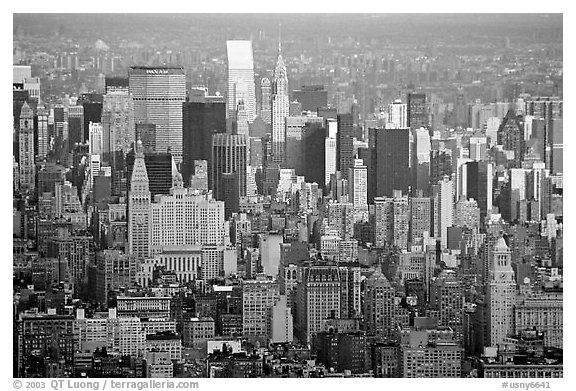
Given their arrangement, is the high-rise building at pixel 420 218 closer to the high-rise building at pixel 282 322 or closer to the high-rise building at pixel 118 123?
the high-rise building at pixel 282 322

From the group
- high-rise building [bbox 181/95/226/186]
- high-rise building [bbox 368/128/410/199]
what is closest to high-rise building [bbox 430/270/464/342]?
high-rise building [bbox 368/128/410/199]

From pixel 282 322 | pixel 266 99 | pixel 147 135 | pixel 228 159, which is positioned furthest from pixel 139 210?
pixel 282 322

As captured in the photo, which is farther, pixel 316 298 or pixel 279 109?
pixel 279 109

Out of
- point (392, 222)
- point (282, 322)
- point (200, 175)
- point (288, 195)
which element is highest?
point (200, 175)

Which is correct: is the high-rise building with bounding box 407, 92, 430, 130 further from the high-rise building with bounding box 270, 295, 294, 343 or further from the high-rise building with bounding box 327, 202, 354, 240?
the high-rise building with bounding box 270, 295, 294, 343

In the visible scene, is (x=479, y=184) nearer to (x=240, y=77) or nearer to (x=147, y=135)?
(x=240, y=77)

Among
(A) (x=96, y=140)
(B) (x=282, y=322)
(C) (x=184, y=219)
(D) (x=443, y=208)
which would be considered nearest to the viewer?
(B) (x=282, y=322)
